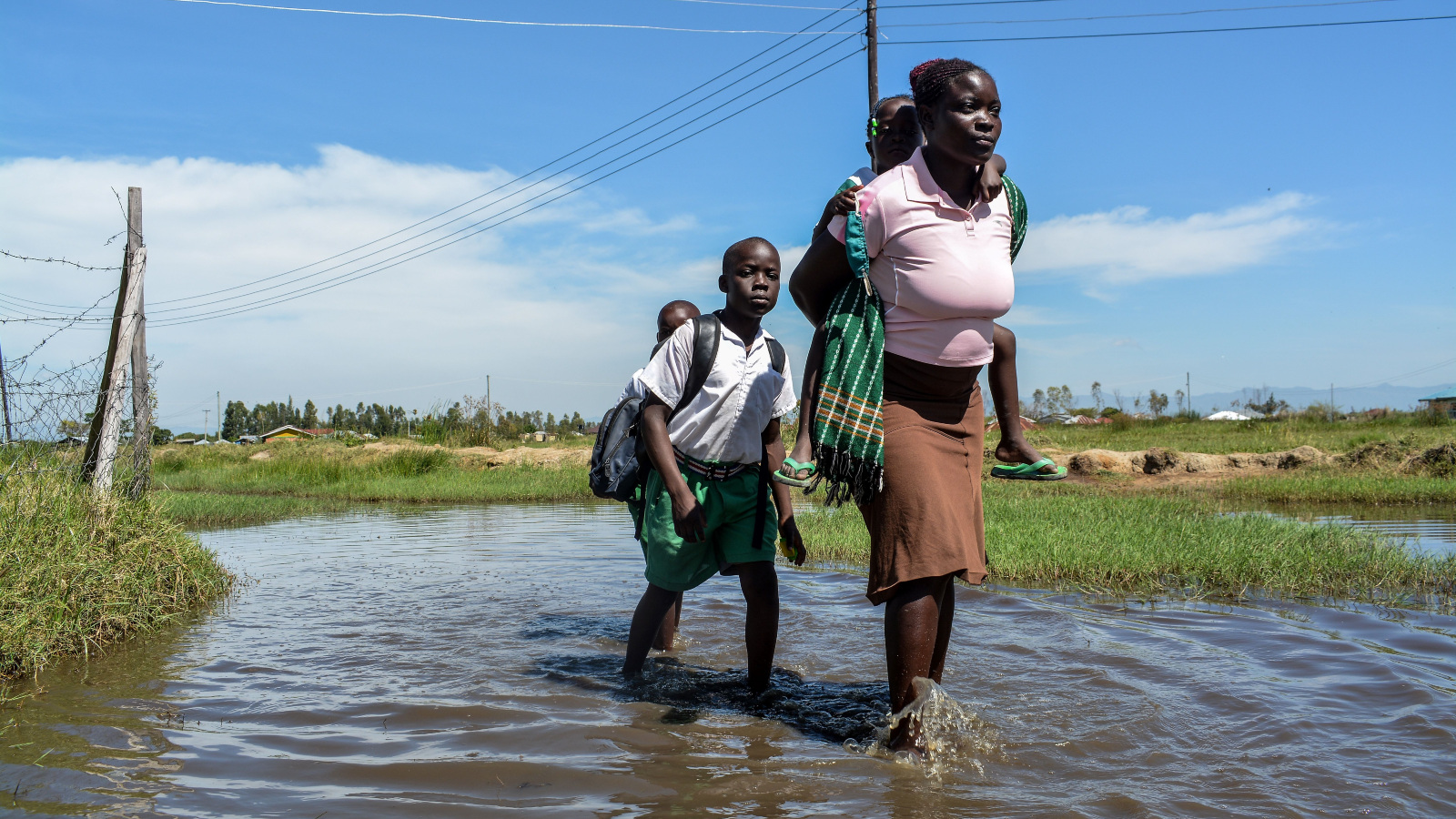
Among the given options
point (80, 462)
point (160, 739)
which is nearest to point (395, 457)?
point (80, 462)

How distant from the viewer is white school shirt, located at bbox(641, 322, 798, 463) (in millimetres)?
3586

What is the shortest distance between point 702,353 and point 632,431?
0.79 meters

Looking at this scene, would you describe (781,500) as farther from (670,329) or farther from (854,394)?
(670,329)

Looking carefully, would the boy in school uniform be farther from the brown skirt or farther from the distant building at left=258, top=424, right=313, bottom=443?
the distant building at left=258, top=424, right=313, bottom=443

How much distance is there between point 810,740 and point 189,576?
175 inches

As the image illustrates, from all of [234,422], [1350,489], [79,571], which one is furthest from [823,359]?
[234,422]

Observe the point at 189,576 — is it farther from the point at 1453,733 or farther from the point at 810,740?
the point at 1453,733

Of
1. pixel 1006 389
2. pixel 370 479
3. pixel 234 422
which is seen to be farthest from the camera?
pixel 234 422

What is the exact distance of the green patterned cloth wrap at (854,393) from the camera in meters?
2.83

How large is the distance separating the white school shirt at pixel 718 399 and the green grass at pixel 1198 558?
3.42 meters

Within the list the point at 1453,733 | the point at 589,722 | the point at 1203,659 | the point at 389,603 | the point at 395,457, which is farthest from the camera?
the point at 395,457

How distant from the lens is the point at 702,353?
3555 millimetres

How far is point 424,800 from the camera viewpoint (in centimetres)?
271

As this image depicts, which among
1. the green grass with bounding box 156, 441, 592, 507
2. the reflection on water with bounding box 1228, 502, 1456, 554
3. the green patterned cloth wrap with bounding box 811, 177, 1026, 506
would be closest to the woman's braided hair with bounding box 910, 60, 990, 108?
the green patterned cloth wrap with bounding box 811, 177, 1026, 506
